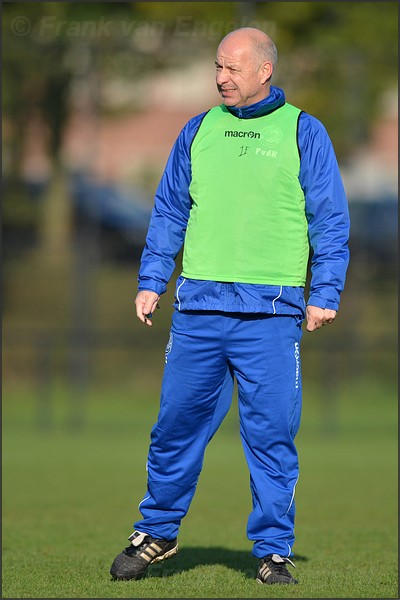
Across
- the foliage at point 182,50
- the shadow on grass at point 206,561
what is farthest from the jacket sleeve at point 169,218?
the foliage at point 182,50

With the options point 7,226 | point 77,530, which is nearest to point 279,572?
point 77,530

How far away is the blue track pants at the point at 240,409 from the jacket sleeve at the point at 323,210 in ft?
0.71

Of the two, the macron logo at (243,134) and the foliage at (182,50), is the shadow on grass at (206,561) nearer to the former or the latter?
the macron logo at (243,134)

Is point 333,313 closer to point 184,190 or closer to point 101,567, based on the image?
point 184,190

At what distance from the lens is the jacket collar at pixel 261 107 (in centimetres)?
498

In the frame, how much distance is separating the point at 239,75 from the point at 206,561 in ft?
7.55

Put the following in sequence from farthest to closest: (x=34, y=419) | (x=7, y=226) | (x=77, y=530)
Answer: (x=7, y=226) < (x=34, y=419) < (x=77, y=530)

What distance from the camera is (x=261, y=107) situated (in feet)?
16.3

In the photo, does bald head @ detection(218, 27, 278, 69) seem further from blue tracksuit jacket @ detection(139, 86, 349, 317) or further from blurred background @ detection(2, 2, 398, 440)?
blurred background @ detection(2, 2, 398, 440)

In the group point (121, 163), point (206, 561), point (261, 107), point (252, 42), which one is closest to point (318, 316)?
point (261, 107)

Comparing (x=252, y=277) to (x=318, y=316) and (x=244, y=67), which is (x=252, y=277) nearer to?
(x=318, y=316)

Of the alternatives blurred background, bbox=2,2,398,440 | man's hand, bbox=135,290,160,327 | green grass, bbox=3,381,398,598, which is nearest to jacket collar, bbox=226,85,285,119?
man's hand, bbox=135,290,160,327

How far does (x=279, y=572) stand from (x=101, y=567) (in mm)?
905

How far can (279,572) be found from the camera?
495 cm
